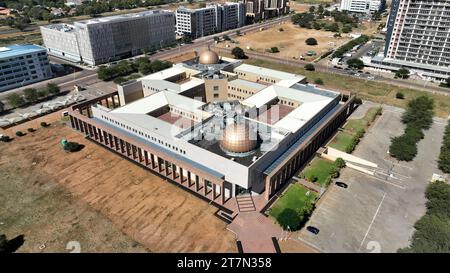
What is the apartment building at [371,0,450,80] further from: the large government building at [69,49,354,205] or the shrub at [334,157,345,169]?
the shrub at [334,157,345,169]

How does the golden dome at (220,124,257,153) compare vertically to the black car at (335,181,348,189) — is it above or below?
above

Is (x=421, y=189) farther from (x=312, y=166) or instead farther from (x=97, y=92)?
(x=97, y=92)

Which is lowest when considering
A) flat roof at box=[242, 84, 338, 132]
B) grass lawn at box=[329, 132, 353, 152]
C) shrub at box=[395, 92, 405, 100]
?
grass lawn at box=[329, 132, 353, 152]

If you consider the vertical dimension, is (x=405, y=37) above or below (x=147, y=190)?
above

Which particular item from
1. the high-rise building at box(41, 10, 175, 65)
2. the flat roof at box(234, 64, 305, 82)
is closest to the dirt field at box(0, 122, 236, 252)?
the flat roof at box(234, 64, 305, 82)

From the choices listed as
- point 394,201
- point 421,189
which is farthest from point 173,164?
point 421,189

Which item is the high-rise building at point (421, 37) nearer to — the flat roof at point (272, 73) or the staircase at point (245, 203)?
the flat roof at point (272, 73)

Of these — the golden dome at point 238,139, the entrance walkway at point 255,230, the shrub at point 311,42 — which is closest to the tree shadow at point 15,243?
the entrance walkway at point 255,230
